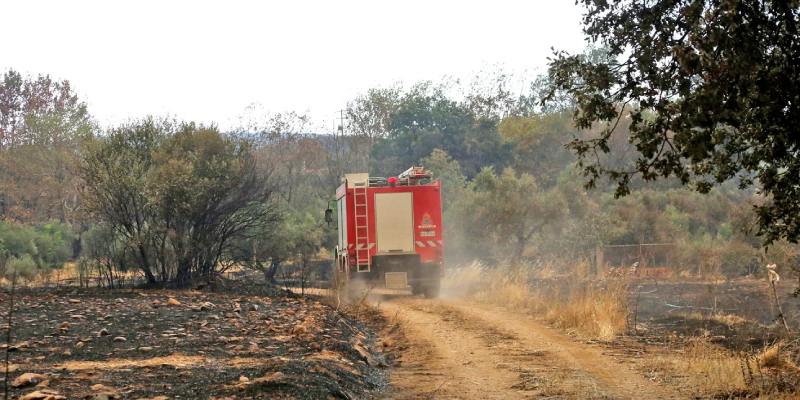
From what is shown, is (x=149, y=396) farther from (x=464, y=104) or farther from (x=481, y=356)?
(x=464, y=104)

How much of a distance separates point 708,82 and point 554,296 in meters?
12.1

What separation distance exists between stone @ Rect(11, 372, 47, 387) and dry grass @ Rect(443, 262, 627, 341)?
8.89m

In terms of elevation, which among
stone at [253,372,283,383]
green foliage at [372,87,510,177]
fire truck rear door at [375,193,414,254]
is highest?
green foliage at [372,87,510,177]

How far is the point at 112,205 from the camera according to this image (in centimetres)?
2212

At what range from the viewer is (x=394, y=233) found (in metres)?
23.4

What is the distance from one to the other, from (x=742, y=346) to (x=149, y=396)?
27.6 ft

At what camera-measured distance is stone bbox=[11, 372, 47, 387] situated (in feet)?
22.9

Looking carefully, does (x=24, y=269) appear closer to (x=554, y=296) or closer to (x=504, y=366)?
(x=554, y=296)

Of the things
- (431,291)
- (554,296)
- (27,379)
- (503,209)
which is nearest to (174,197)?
(431,291)

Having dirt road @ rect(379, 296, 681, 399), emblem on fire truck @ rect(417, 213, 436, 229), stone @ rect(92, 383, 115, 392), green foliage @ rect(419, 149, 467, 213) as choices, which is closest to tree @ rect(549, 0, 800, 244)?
dirt road @ rect(379, 296, 681, 399)

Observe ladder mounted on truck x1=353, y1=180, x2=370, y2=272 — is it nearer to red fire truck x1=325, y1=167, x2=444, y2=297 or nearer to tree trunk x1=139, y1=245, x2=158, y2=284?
red fire truck x1=325, y1=167, x2=444, y2=297

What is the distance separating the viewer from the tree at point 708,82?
6160 millimetres

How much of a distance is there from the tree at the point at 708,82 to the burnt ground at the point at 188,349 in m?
3.92

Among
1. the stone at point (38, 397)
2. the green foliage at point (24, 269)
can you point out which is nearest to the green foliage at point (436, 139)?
the green foliage at point (24, 269)
